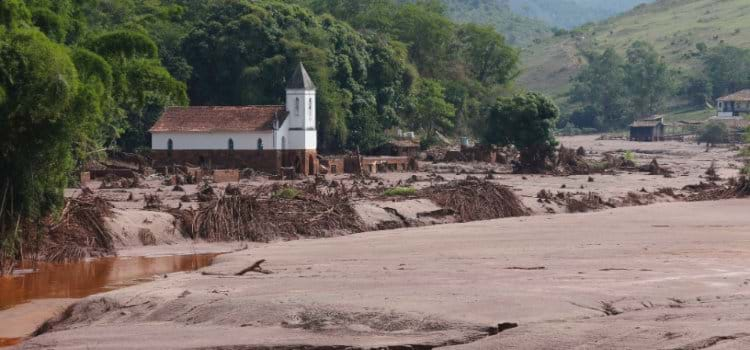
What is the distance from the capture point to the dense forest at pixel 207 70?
23781mm

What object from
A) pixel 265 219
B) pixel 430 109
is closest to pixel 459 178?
pixel 430 109

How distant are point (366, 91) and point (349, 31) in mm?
4789

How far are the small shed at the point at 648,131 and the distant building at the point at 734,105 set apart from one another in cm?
879

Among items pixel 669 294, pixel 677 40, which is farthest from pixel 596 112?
pixel 669 294

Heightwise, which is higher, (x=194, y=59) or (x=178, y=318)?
(x=194, y=59)

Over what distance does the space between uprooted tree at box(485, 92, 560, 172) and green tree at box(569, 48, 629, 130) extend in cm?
6295

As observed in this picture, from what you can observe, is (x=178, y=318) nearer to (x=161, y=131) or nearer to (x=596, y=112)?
(x=161, y=131)

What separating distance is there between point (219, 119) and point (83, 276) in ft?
132

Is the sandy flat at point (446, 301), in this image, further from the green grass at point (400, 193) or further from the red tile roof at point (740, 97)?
the red tile roof at point (740, 97)

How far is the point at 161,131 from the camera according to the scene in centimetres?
6278

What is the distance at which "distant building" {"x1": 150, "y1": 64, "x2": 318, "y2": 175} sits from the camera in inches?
2454

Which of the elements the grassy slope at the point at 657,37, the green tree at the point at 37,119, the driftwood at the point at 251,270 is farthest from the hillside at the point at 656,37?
the driftwood at the point at 251,270

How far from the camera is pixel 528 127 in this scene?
218 ft

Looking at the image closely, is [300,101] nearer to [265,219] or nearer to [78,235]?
[265,219]
